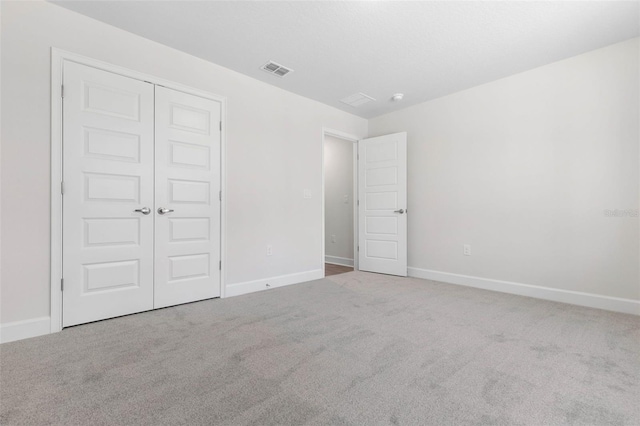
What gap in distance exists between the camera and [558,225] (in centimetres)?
312

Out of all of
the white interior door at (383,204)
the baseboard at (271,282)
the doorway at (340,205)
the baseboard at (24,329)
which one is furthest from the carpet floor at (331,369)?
the doorway at (340,205)

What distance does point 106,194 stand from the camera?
8.22 ft

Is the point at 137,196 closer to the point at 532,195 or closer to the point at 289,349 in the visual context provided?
the point at 289,349

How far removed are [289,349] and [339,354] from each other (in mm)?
338

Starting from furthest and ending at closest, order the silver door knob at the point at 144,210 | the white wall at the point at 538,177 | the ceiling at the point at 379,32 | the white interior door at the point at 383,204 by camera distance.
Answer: the white interior door at the point at 383,204, the white wall at the point at 538,177, the silver door knob at the point at 144,210, the ceiling at the point at 379,32

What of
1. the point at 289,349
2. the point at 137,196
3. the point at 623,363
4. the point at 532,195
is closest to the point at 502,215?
the point at 532,195

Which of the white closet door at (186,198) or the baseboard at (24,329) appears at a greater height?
the white closet door at (186,198)

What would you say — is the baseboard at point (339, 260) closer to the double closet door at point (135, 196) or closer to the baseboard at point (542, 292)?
the baseboard at point (542, 292)

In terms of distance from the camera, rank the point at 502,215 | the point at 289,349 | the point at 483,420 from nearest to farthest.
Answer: the point at 483,420 < the point at 289,349 < the point at 502,215

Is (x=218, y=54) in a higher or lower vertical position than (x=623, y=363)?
higher

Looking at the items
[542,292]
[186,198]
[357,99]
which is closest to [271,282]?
[186,198]

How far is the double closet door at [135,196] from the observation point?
7.78ft

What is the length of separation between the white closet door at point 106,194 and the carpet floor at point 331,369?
26 cm

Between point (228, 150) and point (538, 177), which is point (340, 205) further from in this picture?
point (538, 177)
